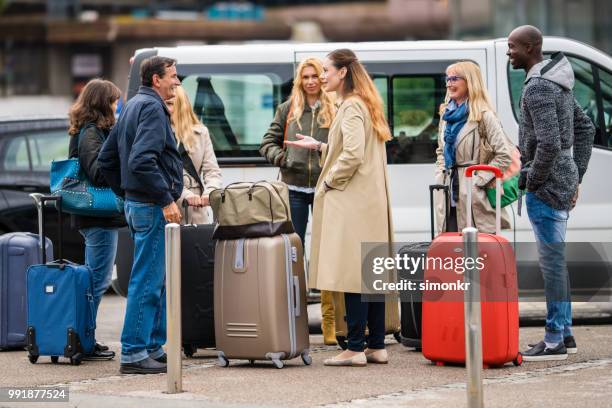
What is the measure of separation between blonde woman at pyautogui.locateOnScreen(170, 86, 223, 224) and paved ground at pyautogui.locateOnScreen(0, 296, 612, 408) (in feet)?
3.69

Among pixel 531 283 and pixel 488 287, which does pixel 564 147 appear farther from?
pixel 531 283

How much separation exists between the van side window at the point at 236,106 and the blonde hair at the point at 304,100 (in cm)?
117

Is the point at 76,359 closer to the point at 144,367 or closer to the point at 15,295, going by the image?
the point at 144,367

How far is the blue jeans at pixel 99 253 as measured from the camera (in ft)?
29.6

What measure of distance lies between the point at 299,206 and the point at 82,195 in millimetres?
1507

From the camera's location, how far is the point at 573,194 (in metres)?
8.41

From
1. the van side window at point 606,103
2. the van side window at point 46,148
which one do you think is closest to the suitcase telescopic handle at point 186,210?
the van side window at point 606,103

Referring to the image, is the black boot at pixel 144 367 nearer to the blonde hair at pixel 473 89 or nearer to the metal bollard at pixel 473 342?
the metal bollard at pixel 473 342

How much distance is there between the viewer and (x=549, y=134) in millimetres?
8102

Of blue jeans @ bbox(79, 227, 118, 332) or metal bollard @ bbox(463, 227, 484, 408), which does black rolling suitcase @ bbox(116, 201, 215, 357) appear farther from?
metal bollard @ bbox(463, 227, 484, 408)

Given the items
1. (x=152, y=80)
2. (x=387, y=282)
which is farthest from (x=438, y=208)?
(x=152, y=80)

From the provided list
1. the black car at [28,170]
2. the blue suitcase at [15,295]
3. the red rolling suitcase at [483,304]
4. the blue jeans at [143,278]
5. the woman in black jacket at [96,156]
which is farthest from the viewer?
the black car at [28,170]

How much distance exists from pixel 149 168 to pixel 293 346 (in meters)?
1.41

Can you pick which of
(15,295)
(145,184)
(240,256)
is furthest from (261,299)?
(15,295)
